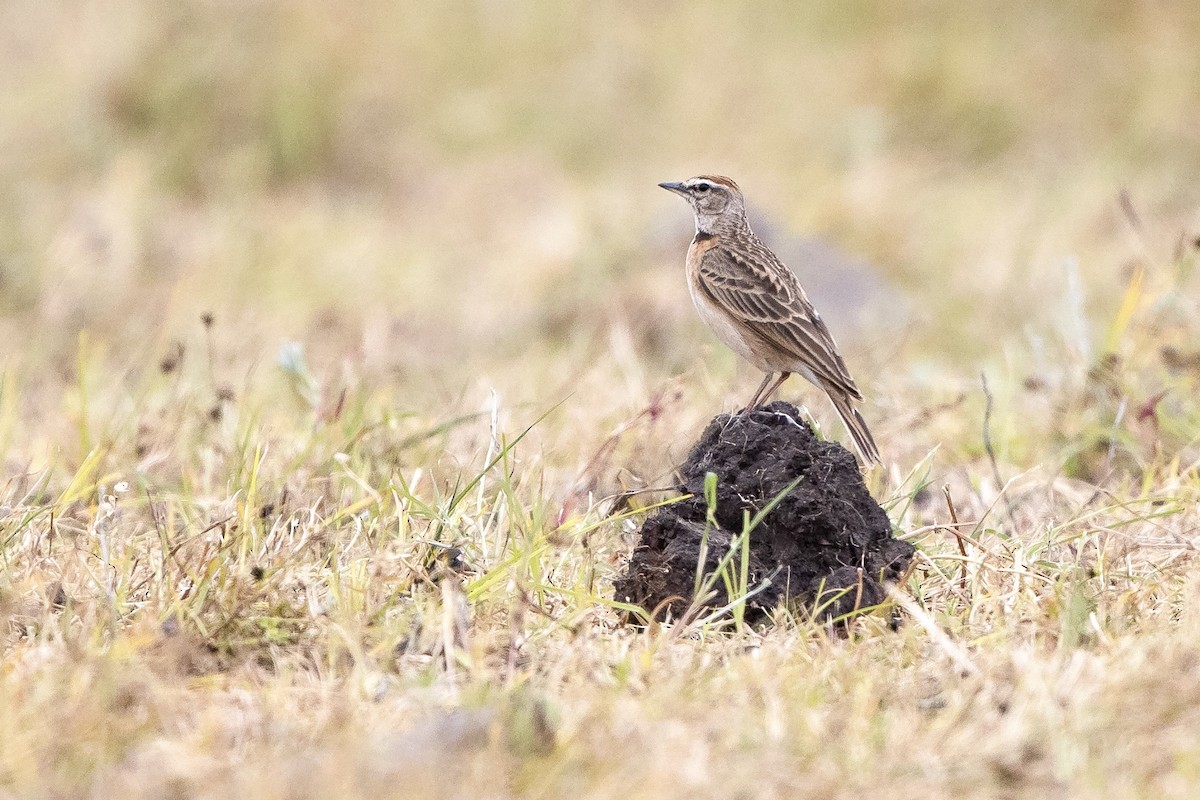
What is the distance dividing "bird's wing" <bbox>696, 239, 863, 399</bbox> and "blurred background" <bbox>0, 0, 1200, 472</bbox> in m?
0.38

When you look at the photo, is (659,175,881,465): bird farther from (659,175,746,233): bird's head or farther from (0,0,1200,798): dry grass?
(0,0,1200,798): dry grass

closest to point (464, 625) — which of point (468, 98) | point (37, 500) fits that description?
point (37, 500)

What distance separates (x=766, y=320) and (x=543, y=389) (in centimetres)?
224

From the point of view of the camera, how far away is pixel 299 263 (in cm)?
1001

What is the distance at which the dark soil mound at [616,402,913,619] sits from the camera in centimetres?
397

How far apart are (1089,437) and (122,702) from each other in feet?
13.6

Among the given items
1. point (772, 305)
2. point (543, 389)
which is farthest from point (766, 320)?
point (543, 389)

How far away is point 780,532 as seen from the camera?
4.09m

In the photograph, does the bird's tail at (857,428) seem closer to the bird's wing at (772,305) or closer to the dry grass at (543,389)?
the bird's wing at (772,305)

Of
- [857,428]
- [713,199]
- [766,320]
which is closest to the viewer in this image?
[857,428]

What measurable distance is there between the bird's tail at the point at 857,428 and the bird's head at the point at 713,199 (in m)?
1.13

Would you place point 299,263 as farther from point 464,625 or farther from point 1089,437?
point 464,625

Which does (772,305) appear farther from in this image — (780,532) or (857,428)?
(780,532)

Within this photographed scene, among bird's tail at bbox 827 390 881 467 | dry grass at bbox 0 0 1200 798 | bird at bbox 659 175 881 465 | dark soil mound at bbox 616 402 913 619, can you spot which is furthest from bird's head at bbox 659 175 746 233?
dark soil mound at bbox 616 402 913 619
